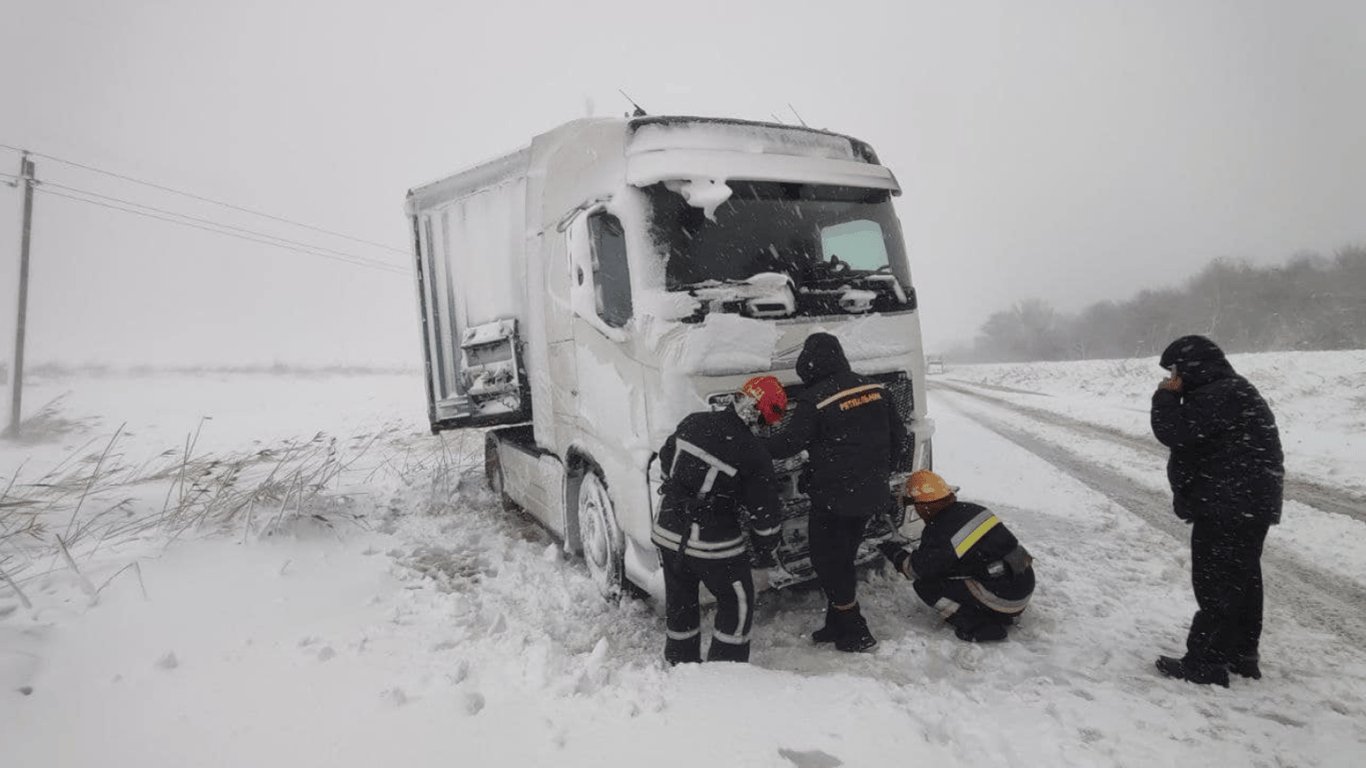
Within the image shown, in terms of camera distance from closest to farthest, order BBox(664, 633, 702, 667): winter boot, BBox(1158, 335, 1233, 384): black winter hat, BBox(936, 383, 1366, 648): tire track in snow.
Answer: BBox(1158, 335, 1233, 384): black winter hat, BBox(664, 633, 702, 667): winter boot, BBox(936, 383, 1366, 648): tire track in snow

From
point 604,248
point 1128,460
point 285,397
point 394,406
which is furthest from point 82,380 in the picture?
point 1128,460

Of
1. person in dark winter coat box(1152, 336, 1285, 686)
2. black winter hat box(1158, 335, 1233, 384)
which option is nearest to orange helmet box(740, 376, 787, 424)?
person in dark winter coat box(1152, 336, 1285, 686)

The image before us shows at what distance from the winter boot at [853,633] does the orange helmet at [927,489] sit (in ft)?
2.36

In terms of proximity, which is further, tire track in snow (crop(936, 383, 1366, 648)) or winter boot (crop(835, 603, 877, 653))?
tire track in snow (crop(936, 383, 1366, 648))

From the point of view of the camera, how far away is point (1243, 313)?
41.0 m

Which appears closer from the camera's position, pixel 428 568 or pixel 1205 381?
pixel 1205 381

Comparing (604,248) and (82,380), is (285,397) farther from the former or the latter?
(604,248)

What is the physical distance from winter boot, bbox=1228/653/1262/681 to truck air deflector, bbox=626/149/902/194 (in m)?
3.27

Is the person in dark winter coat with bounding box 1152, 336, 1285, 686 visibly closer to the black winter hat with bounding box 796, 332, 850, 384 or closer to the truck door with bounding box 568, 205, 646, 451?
the black winter hat with bounding box 796, 332, 850, 384

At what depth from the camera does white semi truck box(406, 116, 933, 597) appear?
3.33 metres

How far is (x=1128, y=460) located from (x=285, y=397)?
2421 cm

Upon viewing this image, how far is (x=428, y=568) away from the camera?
448 centimetres

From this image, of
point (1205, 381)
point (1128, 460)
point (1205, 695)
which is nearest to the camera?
point (1205, 695)

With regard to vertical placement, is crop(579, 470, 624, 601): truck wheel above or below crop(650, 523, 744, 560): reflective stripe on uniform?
below
